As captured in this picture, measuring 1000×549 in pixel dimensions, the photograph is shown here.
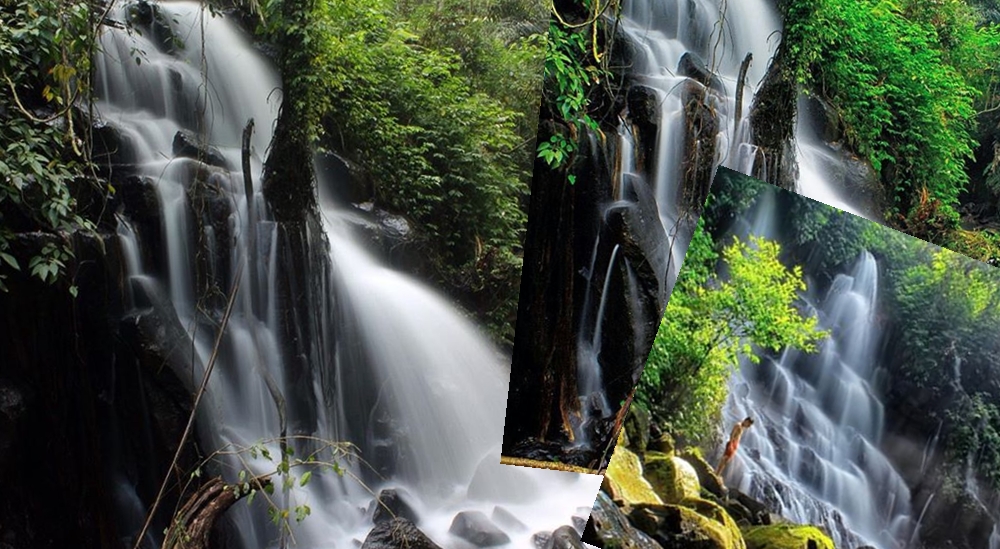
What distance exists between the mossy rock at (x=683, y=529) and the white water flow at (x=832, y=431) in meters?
0.18

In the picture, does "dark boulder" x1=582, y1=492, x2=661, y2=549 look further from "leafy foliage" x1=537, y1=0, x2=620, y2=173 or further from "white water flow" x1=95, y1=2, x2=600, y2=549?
"leafy foliage" x1=537, y1=0, x2=620, y2=173

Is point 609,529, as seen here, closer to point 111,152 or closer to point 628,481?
point 628,481

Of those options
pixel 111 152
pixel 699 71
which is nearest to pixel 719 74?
pixel 699 71

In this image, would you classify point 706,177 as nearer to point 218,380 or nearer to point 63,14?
point 218,380

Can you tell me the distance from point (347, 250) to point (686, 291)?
1204mm

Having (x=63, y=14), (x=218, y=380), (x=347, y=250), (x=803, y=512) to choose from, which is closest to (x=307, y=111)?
(x=347, y=250)

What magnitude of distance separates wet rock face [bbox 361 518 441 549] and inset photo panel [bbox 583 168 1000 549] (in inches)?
34.6

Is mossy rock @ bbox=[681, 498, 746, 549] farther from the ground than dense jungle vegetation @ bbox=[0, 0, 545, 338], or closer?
closer

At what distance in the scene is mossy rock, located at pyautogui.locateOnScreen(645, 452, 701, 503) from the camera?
2.82 metres

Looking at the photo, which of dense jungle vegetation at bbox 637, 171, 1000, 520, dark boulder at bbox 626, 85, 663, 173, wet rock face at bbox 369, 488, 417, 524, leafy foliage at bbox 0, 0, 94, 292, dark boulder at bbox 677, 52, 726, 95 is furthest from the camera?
dark boulder at bbox 626, 85, 663, 173

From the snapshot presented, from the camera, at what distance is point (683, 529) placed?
284cm

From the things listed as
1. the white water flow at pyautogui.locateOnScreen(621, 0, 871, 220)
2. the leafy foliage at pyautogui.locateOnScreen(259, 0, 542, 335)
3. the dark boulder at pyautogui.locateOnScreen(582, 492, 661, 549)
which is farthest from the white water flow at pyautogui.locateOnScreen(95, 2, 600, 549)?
the white water flow at pyautogui.locateOnScreen(621, 0, 871, 220)

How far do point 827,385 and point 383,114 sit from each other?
1.78 m

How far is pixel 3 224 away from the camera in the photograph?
93.6 inches
